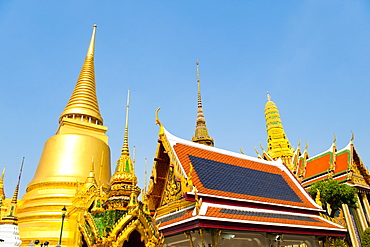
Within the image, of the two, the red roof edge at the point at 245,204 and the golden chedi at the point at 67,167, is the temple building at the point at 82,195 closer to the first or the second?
the golden chedi at the point at 67,167

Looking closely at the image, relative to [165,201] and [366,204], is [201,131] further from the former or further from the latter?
[165,201]

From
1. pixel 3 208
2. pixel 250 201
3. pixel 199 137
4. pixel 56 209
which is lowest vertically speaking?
pixel 250 201

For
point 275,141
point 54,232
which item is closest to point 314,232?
point 54,232

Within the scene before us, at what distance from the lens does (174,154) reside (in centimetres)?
1066

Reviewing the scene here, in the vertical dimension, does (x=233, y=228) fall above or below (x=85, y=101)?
below

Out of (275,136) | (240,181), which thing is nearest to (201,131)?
(275,136)

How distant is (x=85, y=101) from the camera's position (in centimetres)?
2214

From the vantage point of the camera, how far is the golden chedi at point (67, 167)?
14.0m

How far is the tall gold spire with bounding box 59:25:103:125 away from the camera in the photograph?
69.9 feet

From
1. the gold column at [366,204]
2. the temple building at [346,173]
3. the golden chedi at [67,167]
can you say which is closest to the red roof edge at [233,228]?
the golden chedi at [67,167]

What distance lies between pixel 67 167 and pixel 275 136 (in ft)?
90.6

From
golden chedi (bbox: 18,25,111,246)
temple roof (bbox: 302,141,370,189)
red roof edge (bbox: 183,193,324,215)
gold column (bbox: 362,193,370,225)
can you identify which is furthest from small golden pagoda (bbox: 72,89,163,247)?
gold column (bbox: 362,193,370,225)

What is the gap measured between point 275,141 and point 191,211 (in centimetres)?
3036

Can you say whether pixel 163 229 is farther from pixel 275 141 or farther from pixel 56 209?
pixel 275 141
